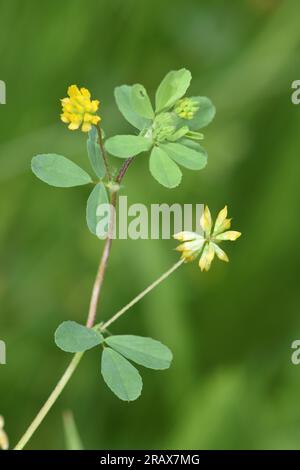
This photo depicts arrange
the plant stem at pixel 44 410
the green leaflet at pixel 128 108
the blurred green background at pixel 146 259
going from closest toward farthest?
the plant stem at pixel 44 410 < the green leaflet at pixel 128 108 < the blurred green background at pixel 146 259

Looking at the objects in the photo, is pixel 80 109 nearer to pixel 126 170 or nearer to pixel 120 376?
pixel 126 170

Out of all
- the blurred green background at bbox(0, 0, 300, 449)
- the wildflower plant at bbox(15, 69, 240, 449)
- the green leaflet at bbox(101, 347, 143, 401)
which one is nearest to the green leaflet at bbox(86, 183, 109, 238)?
the wildflower plant at bbox(15, 69, 240, 449)

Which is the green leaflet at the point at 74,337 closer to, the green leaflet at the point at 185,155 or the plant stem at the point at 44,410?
the plant stem at the point at 44,410

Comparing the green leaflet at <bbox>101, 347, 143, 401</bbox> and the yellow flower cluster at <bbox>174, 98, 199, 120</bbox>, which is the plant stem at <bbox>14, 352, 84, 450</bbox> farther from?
the yellow flower cluster at <bbox>174, 98, 199, 120</bbox>

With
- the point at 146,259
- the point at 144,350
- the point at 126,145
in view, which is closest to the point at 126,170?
the point at 126,145

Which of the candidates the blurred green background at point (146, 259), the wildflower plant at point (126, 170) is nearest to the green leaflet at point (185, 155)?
the wildflower plant at point (126, 170)

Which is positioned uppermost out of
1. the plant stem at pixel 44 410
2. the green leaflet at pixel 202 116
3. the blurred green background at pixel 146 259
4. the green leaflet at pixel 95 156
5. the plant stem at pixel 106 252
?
the blurred green background at pixel 146 259
